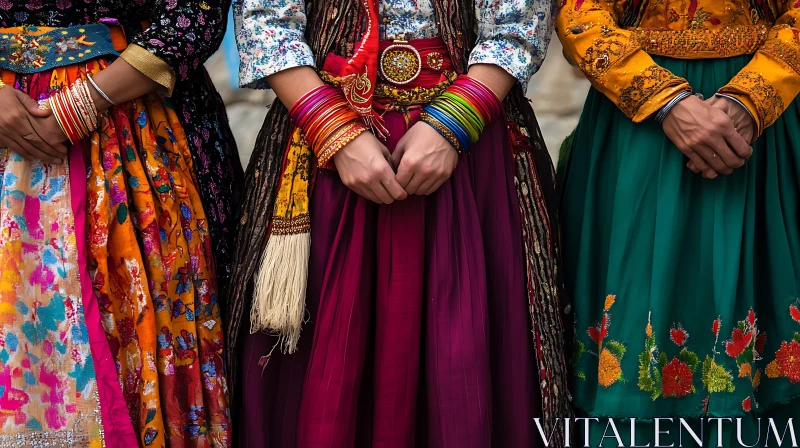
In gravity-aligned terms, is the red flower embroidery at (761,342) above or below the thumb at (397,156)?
below

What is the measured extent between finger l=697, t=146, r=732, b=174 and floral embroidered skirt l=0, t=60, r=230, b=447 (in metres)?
0.99

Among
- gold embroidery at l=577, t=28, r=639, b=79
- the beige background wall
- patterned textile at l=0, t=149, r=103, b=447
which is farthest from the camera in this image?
the beige background wall

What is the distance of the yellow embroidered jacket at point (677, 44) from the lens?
1598 millimetres

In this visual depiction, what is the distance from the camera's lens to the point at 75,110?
157 cm

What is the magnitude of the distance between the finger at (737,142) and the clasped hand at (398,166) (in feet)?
1.67

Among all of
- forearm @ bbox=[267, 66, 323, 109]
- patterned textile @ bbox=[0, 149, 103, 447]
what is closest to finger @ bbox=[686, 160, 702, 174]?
forearm @ bbox=[267, 66, 323, 109]

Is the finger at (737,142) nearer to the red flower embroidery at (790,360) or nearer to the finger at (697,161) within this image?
the finger at (697,161)

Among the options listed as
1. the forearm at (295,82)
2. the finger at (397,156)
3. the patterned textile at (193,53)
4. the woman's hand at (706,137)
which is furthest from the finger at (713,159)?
the patterned textile at (193,53)

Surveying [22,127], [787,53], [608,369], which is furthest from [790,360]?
[22,127]

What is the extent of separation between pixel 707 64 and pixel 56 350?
4.47 feet

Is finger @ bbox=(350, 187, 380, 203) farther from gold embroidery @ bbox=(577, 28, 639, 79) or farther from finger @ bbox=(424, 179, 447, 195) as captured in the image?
gold embroidery @ bbox=(577, 28, 639, 79)

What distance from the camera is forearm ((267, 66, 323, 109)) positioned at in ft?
5.29

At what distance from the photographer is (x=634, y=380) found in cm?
162

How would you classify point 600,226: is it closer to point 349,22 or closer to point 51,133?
point 349,22
